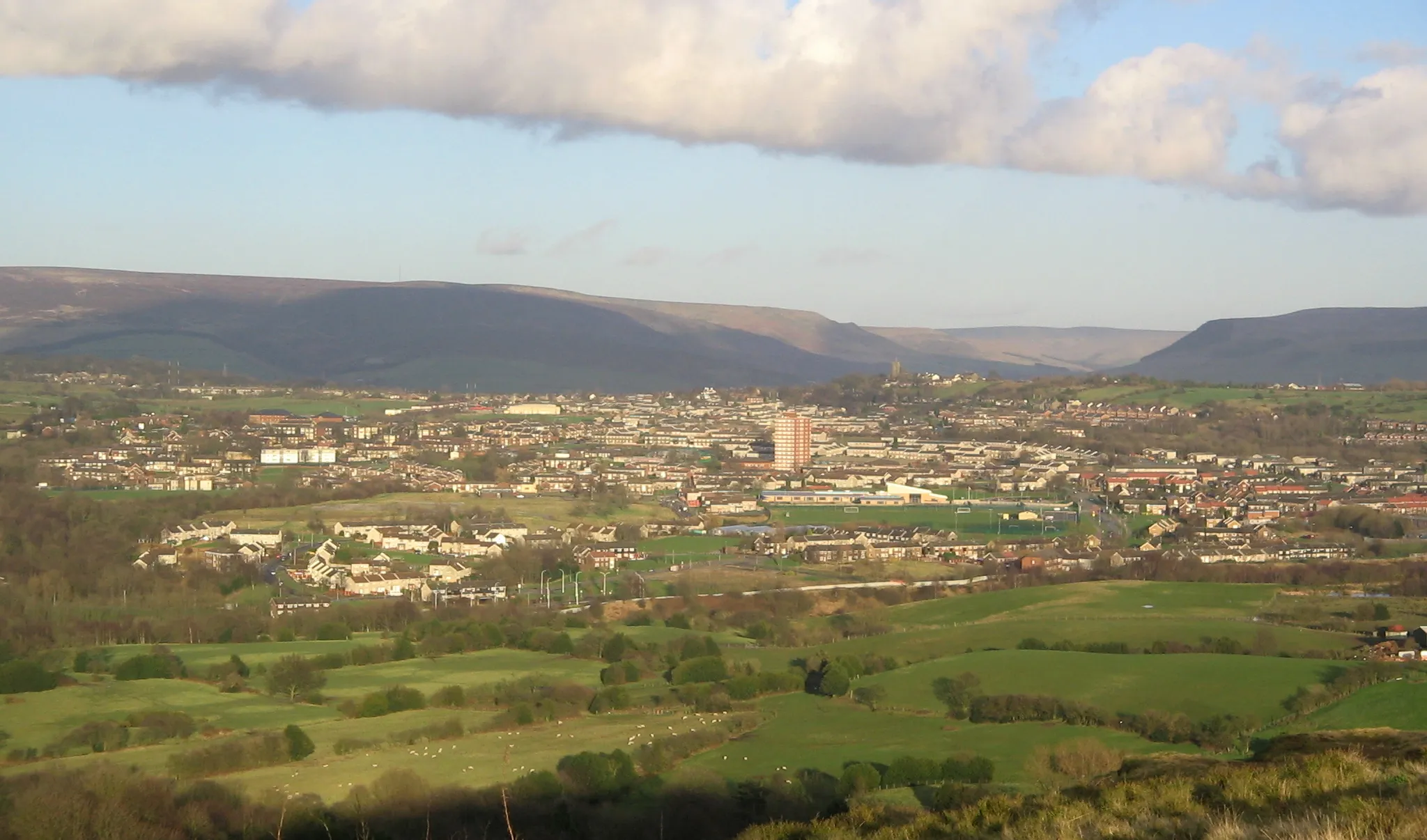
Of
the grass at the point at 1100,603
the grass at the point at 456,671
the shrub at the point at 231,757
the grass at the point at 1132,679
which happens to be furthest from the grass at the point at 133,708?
the grass at the point at 1100,603

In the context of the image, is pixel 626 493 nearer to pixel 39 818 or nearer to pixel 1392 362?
pixel 39 818

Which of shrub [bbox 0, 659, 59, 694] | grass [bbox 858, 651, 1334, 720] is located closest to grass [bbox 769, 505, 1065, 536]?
grass [bbox 858, 651, 1334, 720]

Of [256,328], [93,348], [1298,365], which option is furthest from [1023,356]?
[93,348]

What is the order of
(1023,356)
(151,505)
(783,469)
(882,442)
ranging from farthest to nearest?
(1023,356)
(882,442)
(783,469)
(151,505)

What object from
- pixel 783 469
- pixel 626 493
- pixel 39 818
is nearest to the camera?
pixel 39 818

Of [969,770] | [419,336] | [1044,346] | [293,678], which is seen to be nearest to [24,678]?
[293,678]

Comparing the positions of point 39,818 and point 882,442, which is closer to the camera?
point 39,818

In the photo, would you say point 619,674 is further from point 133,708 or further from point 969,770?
point 969,770

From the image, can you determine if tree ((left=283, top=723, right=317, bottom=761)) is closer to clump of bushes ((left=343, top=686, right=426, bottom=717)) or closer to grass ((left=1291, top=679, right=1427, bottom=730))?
clump of bushes ((left=343, top=686, right=426, bottom=717))
